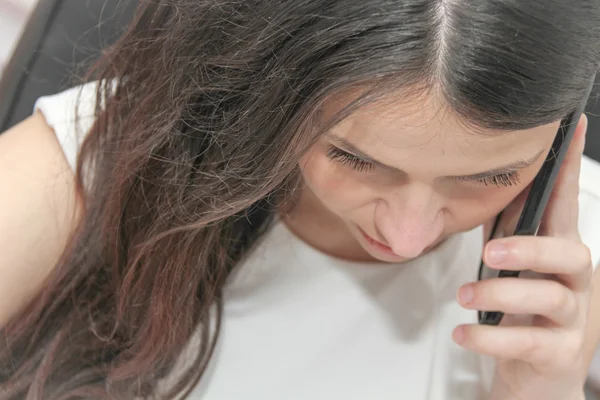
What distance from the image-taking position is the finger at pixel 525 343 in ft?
2.14

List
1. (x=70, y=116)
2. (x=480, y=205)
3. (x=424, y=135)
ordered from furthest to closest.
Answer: (x=70, y=116), (x=480, y=205), (x=424, y=135)

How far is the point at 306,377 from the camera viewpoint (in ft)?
2.59

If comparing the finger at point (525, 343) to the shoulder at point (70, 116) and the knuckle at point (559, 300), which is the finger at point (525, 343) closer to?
the knuckle at point (559, 300)

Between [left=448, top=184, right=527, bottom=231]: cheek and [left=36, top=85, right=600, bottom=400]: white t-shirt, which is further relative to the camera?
[left=36, top=85, right=600, bottom=400]: white t-shirt

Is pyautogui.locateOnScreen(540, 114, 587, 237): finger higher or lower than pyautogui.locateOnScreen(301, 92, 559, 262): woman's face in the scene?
higher

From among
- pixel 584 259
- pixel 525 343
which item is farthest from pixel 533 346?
pixel 584 259

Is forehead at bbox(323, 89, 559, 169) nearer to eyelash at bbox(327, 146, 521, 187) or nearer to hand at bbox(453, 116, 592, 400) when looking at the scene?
eyelash at bbox(327, 146, 521, 187)

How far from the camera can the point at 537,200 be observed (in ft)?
2.07

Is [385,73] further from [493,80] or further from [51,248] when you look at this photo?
[51,248]

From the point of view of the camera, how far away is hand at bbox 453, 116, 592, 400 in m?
0.62

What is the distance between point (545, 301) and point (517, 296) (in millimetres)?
31

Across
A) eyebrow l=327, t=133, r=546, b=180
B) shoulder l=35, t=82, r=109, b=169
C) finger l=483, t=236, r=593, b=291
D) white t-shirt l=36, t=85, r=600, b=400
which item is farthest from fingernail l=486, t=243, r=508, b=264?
shoulder l=35, t=82, r=109, b=169

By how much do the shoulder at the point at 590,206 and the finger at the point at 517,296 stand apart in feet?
0.69

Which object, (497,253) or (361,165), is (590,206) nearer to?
(497,253)
